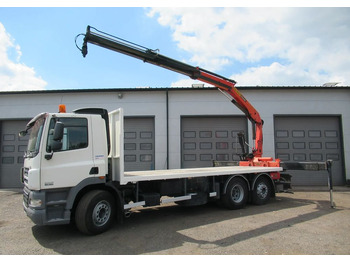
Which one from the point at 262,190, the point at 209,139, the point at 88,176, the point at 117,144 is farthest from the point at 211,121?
the point at 88,176

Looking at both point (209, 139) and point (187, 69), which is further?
point (209, 139)

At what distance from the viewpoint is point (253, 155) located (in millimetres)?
10469

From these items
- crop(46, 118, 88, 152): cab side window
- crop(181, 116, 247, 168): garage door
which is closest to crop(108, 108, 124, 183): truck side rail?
crop(46, 118, 88, 152): cab side window

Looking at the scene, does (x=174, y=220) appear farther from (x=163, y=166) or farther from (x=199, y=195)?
(x=163, y=166)

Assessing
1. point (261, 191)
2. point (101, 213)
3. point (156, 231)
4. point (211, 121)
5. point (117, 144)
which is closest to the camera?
point (101, 213)

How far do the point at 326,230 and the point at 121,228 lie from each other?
15.3 feet

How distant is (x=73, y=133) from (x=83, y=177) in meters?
0.98

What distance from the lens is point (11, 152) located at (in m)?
14.0

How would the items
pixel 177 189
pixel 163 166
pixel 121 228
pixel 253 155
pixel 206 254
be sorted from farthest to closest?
pixel 163 166
pixel 253 155
pixel 177 189
pixel 121 228
pixel 206 254

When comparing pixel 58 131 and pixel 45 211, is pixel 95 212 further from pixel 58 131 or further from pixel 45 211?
pixel 58 131

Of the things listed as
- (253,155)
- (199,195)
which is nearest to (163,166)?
(253,155)

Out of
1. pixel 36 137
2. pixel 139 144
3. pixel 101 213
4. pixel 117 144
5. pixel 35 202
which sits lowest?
pixel 101 213

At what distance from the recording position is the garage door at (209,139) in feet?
44.5

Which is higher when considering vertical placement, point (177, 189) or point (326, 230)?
point (177, 189)
